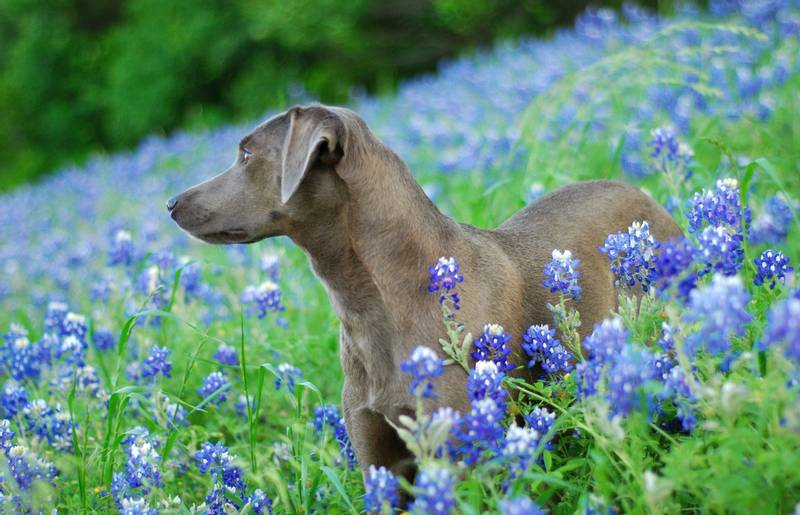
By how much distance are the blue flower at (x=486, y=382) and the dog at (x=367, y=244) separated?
0.19 m

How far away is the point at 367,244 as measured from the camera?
2580mm

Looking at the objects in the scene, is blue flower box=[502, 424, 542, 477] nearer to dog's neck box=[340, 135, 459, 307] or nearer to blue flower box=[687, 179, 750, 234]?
dog's neck box=[340, 135, 459, 307]

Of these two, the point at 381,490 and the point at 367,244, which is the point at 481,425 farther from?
the point at 367,244

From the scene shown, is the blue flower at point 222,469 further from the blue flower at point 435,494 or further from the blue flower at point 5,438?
the blue flower at point 435,494

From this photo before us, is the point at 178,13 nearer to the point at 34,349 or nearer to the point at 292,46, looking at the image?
the point at 292,46

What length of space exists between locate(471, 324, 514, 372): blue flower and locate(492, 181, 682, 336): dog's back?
14.4 inches

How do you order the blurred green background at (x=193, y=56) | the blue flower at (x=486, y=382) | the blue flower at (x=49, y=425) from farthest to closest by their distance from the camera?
1. the blurred green background at (x=193, y=56)
2. the blue flower at (x=49, y=425)
3. the blue flower at (x=486, y=382)

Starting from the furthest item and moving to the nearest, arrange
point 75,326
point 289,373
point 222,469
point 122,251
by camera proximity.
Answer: point 122,251, point 75,326, point 289,373, point 222,469

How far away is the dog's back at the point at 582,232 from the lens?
286 cm

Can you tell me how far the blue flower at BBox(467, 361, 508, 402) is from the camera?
2.23 m

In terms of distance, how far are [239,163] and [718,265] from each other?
1.51 meters

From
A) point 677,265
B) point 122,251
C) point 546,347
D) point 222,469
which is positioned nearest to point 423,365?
point 546,347

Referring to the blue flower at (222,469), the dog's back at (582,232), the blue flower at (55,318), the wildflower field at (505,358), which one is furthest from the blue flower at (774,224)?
the blue flower at (55,318)

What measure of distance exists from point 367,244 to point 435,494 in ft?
3.00
